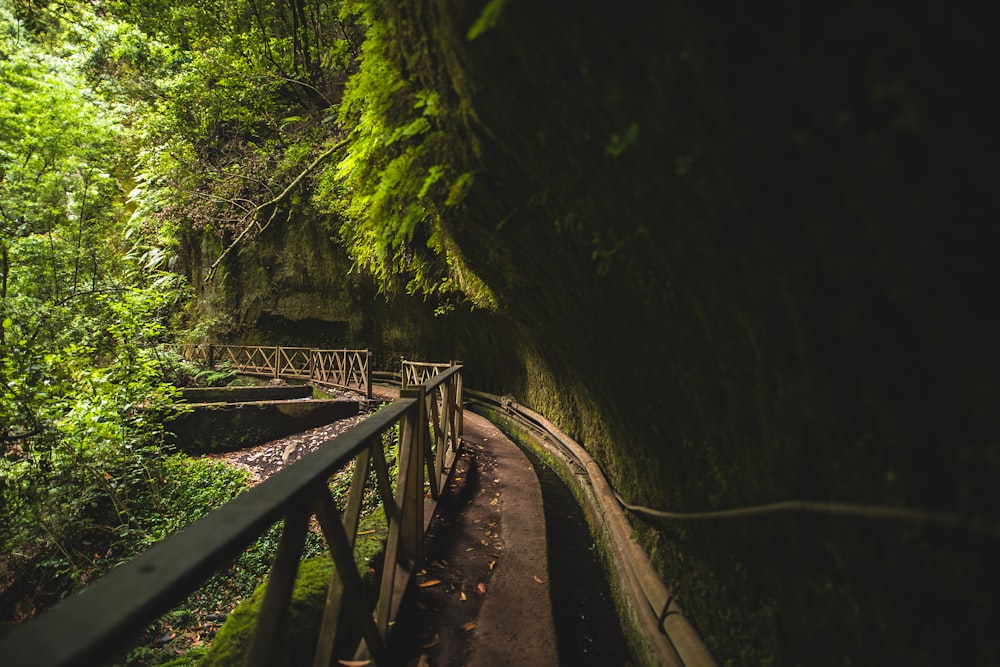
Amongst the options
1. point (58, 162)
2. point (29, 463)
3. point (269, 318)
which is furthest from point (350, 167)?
point (269, 318)

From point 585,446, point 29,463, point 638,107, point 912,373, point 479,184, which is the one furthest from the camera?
point 585,446

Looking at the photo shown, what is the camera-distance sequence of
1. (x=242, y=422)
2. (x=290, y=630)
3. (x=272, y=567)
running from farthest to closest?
(x=242, y=422) → (x=290, y=630) → (x=272, y=567)

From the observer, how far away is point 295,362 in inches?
742

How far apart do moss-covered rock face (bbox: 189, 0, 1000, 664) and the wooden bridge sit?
0.89m

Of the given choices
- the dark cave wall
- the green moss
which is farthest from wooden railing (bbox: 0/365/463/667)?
the dark cave wall

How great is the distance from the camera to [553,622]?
113 inches

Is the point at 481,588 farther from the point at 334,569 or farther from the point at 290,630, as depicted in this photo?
the point at 334,569

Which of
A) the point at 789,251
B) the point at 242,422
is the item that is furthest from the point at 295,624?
the point at 242,422

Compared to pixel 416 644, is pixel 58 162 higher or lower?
higher

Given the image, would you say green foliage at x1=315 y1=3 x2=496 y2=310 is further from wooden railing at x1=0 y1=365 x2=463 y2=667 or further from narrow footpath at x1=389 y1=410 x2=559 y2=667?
narrow footpath at x1=389 y1=410 x2=559 y2=667

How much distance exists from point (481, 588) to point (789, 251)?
122 inches

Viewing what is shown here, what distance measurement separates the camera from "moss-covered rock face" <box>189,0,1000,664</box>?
896 millimetres

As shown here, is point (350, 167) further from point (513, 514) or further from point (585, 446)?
point (585, 446)

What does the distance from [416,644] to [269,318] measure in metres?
19.3
